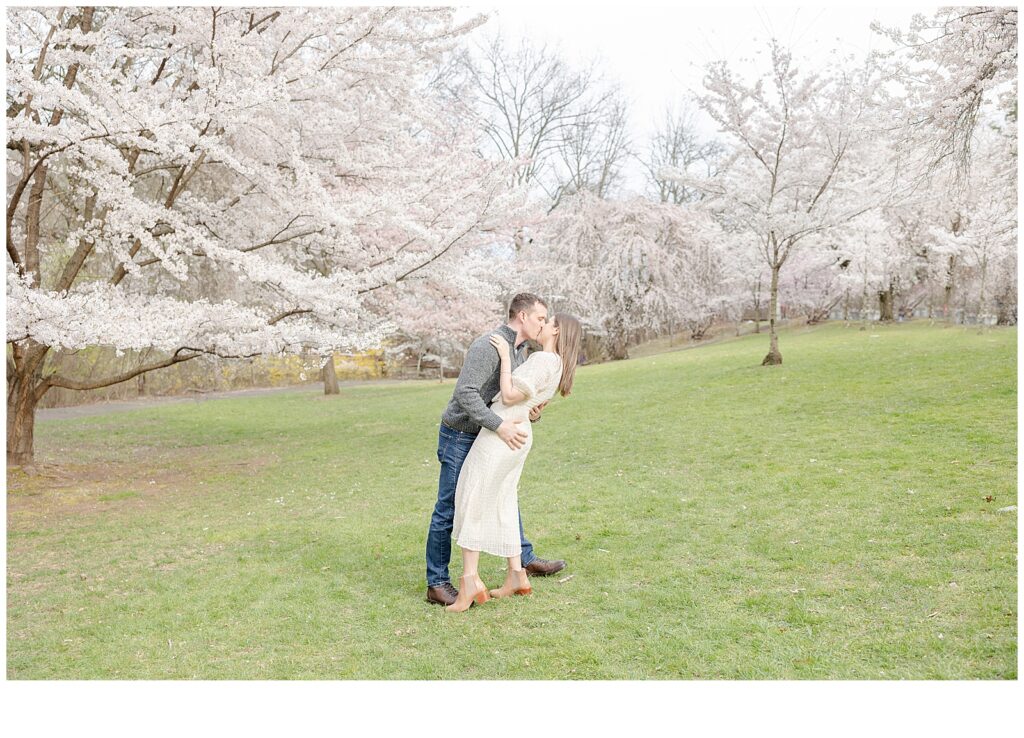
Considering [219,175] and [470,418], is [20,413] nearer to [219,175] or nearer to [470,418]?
[219,175]

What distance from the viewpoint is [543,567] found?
4340 mm

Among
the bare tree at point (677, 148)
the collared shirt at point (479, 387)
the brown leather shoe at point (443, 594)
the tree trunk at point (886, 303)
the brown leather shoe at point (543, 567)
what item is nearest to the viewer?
the collared shirt at point (479, 387)

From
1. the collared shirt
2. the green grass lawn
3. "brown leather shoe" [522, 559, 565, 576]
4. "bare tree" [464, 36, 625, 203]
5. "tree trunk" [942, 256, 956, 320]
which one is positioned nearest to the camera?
the green grass lawn

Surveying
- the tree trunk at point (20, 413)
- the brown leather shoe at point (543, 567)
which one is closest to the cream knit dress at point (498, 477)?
the brown leather shoe at point (543, 567)

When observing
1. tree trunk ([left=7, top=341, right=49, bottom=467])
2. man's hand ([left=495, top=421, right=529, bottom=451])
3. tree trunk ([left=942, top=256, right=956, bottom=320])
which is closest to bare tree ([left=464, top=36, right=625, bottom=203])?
tree trunk ([left=942, top=256, right=956, bottom=320])

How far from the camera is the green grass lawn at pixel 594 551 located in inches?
129

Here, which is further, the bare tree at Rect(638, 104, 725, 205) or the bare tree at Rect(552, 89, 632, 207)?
the bare tree at Rect(638, 104, 725, 205)

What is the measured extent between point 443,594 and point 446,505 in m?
0.43

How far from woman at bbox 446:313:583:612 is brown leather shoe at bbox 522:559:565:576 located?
1.57ft

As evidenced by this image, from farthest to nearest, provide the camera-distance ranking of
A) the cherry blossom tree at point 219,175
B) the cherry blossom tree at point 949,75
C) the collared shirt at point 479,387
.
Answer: the cherry blossom tree at point 949,75, the cherry blossom tree at point 219,175, the collared shirt at point 479,387

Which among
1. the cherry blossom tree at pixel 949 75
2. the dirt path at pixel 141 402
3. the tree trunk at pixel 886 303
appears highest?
the cherry blossom tree at pixel 949 75

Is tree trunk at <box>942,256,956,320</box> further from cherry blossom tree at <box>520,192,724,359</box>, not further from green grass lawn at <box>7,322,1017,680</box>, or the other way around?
green grass lawn at <box>7,322,1017,680</box>

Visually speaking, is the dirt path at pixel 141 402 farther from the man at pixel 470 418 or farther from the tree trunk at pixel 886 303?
the tree trunk at pixel 886 303

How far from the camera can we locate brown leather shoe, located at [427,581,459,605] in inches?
154
